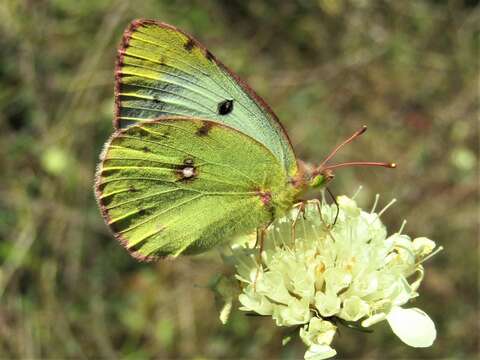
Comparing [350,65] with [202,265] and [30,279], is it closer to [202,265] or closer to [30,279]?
[202,265]

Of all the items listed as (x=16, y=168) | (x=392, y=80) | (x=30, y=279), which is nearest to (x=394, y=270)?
(x=30, y=279)

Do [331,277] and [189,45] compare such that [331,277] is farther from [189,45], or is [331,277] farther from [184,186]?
[189,45]

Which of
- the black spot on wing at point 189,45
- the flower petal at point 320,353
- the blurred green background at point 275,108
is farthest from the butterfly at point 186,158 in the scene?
the blurred green background at point 275,108

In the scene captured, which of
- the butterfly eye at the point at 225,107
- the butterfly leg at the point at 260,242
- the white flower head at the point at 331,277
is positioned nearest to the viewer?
the white flower head at the point at 331,277

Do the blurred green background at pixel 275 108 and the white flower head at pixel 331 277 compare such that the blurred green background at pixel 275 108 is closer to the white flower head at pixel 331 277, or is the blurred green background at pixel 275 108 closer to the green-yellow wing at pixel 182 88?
the white flower head at pixel 331 277

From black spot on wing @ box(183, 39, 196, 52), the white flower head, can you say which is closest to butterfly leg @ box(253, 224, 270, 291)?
the white flower head

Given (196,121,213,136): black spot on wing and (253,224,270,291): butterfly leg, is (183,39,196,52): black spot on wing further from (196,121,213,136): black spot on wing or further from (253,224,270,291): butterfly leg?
(253,224,270,291): butterfly leg
